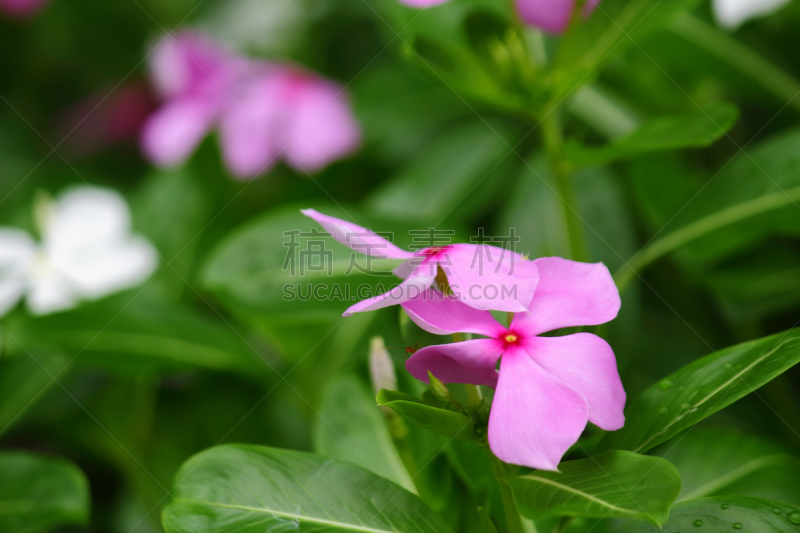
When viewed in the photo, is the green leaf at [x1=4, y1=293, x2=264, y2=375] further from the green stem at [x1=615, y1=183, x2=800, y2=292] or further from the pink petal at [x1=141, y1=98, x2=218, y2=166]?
the green stem at [x1=615, y1=183, x2=800, y2=292]

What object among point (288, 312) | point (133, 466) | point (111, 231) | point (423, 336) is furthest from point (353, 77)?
point (423, 336)

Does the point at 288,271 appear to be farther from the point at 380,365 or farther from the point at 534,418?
the point at 534,418

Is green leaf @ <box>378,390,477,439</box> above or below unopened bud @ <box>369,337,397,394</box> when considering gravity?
above

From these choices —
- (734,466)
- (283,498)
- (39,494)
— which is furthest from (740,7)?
(39,494)

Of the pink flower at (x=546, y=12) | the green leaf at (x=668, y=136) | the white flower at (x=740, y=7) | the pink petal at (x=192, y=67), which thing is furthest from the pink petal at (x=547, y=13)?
the pink petal at (x=192, y=67)

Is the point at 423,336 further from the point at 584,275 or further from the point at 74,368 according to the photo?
the point at 74,368

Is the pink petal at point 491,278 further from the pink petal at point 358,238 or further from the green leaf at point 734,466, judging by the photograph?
the green leaf at point 734,466

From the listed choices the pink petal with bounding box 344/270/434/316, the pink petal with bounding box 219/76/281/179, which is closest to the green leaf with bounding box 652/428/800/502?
the pink petal with bounding box 344/270/434/316
